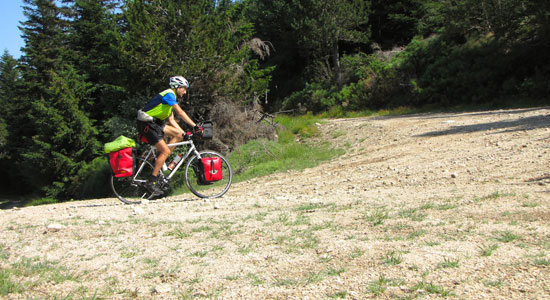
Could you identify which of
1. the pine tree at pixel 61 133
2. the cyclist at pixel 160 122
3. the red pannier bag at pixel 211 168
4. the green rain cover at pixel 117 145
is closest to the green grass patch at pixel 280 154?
the red pannier bag at pixel 211 168

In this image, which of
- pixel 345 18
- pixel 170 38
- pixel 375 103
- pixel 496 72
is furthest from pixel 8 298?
pixel 345 18

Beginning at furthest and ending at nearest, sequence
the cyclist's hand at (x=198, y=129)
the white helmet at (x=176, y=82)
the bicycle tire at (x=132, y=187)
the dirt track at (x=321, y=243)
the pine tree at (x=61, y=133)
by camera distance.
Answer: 1. the pine tree at (x=61, y=133)
2. the bicycle tire at (x=132, y=187)
3. the cyclist's hand at (x=198, y=129)
4. the white helmet at (x=176, y=82)
5. the dirt track at (x=321, y=243)

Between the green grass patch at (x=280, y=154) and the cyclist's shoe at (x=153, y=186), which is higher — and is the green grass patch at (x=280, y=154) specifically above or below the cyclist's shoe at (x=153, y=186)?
below

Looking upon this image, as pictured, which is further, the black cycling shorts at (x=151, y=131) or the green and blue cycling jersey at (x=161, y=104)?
the black cycling shorts at (x=151, y=131)

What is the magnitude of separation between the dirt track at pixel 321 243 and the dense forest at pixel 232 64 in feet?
28.6

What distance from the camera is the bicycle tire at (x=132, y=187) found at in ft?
27.8

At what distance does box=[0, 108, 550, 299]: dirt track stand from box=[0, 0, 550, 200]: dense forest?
872 centimetres

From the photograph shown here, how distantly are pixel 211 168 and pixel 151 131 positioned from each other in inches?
51.4

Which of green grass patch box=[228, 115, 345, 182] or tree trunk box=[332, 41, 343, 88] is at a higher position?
tree trunk box=[332, 41, 343, 88]

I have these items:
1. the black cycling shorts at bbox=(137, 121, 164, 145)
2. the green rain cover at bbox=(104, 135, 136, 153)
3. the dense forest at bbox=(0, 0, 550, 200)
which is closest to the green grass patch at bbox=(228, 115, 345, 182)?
the dense forest at bbox=(0, 0, 550, 200)

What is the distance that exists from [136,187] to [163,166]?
679 mm

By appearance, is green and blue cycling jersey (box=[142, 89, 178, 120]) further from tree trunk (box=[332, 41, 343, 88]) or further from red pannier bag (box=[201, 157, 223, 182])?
tree trunk (box=[332, 41, 343, 88])

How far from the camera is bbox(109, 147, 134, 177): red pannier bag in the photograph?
27.3 feet

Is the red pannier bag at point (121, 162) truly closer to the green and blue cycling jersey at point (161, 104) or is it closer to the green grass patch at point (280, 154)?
the green and blue cycling jersey at point (161, 104)
